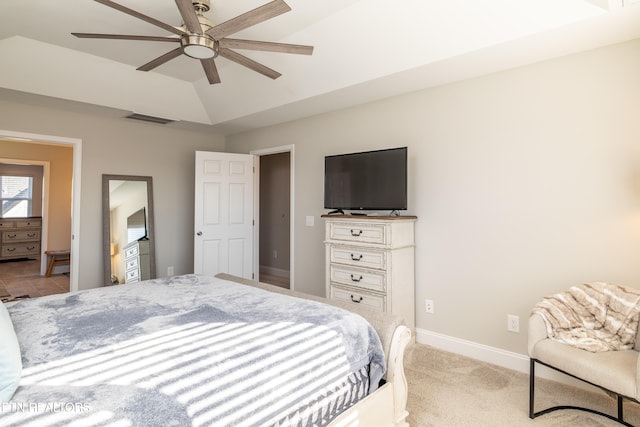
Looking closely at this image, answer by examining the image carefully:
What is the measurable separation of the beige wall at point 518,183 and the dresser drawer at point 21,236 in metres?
8.08

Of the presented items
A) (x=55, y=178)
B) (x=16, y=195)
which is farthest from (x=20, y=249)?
(x=55, y=178)

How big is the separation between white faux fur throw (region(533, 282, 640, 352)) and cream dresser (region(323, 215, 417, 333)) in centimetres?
116

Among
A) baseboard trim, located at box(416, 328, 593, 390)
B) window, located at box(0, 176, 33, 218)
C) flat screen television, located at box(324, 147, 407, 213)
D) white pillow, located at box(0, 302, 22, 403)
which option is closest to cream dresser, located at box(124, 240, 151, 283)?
flat screen television, located at box(324, 147, 407, 213)

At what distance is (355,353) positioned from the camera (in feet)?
5.53

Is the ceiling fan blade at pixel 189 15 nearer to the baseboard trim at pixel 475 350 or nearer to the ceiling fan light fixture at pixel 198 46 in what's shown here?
the ceiling fan light fixture at pixel 198 46

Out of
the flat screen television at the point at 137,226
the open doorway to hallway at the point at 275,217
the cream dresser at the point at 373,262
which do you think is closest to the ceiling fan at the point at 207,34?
the cream dresser at the point at 373,262

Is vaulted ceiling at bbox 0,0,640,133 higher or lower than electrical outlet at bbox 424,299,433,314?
higher

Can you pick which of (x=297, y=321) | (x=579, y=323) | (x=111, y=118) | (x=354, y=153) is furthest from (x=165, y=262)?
(x=579, y=323)

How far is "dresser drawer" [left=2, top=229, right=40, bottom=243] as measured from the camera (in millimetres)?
7605

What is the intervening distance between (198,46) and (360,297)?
7.67 ft

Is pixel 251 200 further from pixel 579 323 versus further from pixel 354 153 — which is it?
pixel 579 323

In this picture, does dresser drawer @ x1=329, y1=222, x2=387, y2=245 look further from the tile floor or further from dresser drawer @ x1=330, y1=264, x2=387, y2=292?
the tile floor

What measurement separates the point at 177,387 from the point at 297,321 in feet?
2.14

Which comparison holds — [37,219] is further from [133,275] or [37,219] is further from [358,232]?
[358,232]
